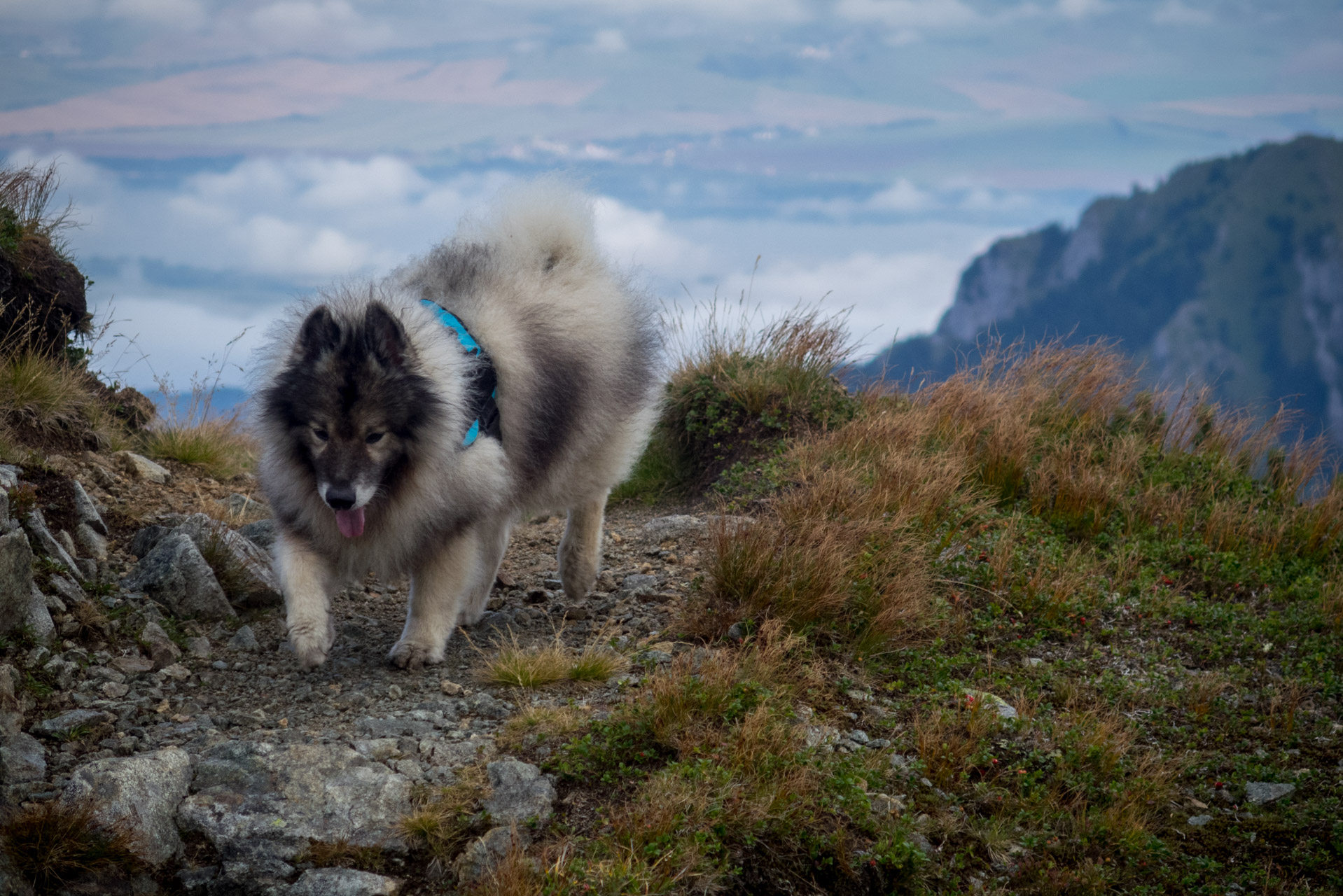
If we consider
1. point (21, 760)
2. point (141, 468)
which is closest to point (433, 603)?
point (21, 760)

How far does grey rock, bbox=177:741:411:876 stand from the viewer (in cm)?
325

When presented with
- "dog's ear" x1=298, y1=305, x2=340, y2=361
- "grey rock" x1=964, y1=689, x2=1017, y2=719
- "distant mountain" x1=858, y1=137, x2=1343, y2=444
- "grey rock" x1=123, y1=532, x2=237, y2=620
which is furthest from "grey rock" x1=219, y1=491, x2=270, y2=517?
"distant mountain" x1=858, y1=137, x2=1343, y2=444

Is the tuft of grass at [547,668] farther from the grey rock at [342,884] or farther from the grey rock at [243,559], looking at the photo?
the grey rock at [243,559]

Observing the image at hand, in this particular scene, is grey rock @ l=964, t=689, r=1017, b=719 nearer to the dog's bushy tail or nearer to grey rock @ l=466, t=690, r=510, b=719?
grey rock @ l=466, t=690, r=510, b=719

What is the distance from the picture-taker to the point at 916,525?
5.85 meters

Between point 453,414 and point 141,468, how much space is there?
381cm

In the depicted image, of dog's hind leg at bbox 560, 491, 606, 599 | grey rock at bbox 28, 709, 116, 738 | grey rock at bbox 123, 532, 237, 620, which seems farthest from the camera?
dog's hind leg at bbox 560, 491, 606, 599

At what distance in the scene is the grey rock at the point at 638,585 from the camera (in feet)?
18.6

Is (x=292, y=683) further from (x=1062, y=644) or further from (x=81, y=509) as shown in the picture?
(x=1062, y=644)

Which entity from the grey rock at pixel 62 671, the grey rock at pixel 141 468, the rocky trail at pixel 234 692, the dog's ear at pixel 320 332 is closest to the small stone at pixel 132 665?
the rocky trail at pixel 234 692

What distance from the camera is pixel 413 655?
15.0 feet

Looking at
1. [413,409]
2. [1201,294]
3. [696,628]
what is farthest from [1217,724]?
[1201,294]

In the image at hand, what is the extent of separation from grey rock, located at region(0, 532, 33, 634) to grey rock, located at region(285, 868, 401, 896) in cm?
210

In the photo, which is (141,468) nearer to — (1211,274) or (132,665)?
(132,665)
